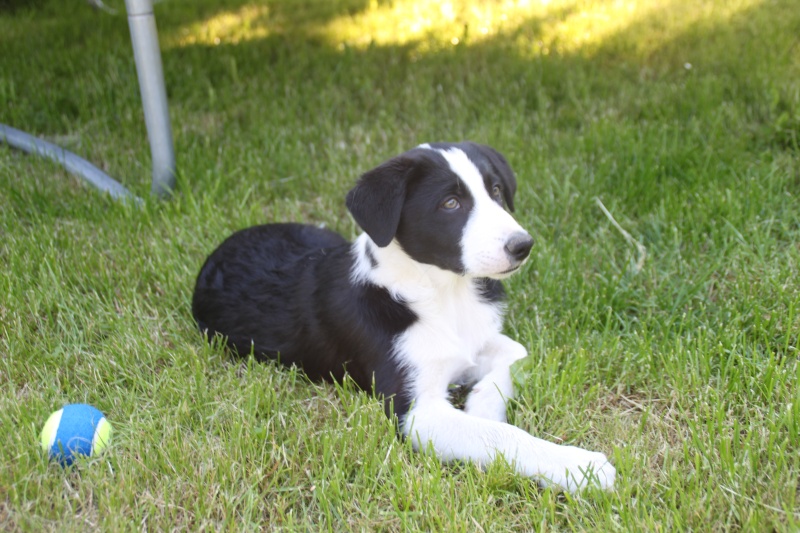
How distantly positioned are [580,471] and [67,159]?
355 cm

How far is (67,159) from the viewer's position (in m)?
4.63

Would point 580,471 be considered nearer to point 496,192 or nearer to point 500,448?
point 500,448

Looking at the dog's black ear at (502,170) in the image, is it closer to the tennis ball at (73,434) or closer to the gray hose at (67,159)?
the tennis ball at (73,434)

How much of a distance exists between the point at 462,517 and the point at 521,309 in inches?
53.3

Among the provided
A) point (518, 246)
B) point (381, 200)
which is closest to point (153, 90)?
point (381, 200)

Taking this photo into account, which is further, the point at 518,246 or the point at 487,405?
the point at 487,405

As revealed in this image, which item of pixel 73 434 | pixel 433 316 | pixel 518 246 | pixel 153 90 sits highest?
pixel 153 90

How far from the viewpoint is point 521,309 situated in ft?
11.3

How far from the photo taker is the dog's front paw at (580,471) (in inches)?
92.1

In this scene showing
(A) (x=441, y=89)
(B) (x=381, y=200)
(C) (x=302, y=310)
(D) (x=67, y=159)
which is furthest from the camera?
(A) (x=441, y=89)

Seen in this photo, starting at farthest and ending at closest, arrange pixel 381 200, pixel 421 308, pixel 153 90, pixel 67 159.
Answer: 1. pixel 67 159
2. pixel 153 90
3. pixel 421 308
4. pixel 381 200

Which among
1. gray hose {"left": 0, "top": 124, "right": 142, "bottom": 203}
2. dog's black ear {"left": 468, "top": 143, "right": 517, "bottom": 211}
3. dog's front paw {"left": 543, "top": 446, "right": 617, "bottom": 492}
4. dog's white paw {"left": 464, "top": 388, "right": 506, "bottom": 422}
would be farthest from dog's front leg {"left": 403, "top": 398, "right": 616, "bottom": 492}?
gray hose {"left": 0, "top": 124, "right": 142, "bottom": 203}

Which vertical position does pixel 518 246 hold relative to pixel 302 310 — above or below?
above

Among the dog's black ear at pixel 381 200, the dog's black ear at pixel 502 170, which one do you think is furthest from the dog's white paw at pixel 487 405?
the dog's black ear at pixel 502 170
